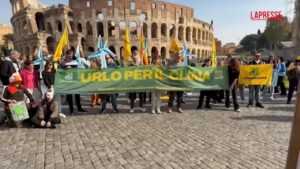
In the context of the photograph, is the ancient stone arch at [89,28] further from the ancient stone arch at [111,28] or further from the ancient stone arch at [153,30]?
the ancient stone arch at [153,30]

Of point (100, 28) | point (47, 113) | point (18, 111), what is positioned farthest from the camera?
point (100, 28)

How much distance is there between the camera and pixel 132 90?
27.9 feet

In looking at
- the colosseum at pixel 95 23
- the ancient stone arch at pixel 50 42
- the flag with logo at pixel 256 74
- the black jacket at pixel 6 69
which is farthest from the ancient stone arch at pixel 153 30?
the black jacket at pixel 6 69

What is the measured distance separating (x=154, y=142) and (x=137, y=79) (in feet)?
11.1

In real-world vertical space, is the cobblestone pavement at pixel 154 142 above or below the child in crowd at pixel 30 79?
below

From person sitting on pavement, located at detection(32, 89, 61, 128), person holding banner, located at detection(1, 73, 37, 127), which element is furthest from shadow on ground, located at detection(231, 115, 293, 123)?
person holding banner, located at detection(1, 73, 37, 127)

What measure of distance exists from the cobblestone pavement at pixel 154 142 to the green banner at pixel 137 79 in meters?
0.91

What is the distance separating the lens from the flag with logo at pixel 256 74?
9.55 m

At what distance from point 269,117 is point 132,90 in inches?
166

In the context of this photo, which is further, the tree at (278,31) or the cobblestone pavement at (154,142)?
the tree at (278,31)

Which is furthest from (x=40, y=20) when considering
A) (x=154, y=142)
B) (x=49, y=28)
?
(x=154, y=142)

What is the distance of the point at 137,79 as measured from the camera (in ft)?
28.1

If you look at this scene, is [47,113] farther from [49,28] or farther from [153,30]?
[153,30]

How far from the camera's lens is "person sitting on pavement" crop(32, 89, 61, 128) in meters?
6.83
